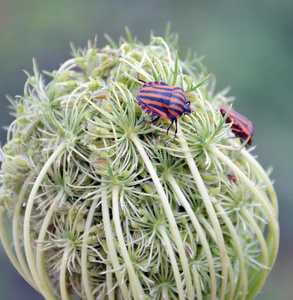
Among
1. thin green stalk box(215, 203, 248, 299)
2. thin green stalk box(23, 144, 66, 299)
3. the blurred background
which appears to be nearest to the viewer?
thin green stalk box(23, 144, 66, 299)

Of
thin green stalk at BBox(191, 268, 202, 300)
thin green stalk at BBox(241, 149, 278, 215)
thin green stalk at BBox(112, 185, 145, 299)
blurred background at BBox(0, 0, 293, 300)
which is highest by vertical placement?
blurred background at BBox(0, 0, 293, 300)

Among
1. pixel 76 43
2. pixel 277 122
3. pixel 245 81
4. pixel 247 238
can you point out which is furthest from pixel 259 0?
pixel 247 238

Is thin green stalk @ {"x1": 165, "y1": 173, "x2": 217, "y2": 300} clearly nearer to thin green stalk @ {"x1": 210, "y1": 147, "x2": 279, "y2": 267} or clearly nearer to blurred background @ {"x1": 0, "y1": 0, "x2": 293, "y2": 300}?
thin green stalk @ {"x1": 210, "y1": 147, "x2": 279, "y2": 267}

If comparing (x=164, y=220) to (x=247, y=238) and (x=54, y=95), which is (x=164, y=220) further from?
(x=54, y=95)

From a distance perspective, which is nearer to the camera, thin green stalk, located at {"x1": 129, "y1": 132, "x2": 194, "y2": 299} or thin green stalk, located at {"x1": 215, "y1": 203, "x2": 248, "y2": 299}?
thin green stalk, located at {"x1": 129, "y1": 132, "x2": 194, "y2": 299}

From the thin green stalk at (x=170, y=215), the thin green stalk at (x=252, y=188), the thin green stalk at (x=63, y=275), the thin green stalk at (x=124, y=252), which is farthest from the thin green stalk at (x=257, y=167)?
the thin green stalk at (x=63, y=275)

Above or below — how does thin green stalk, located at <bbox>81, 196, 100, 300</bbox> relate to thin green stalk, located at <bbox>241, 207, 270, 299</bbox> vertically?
above

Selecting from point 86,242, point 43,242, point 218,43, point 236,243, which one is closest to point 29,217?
point 43,242

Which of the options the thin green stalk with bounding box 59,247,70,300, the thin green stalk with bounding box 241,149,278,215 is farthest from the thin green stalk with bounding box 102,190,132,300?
the thin green stalk with bounding box 241,149,278,215
